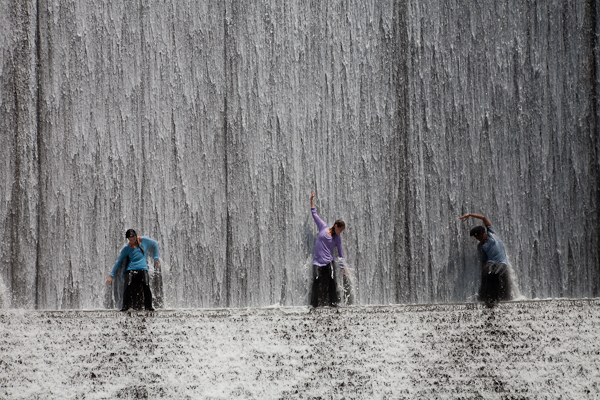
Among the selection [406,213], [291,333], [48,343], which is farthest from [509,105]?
[48,343]

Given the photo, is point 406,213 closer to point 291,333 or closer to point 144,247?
point 291,333

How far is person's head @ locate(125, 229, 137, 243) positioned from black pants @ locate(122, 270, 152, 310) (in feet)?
1.00

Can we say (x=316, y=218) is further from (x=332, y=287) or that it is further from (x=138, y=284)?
(x=138, y=284)

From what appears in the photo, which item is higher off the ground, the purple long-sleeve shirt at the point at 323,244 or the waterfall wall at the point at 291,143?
the waterfall wall at the point at 291,143

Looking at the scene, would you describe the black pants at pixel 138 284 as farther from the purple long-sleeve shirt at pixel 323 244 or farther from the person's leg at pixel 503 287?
the person's leg at pixel 503 287

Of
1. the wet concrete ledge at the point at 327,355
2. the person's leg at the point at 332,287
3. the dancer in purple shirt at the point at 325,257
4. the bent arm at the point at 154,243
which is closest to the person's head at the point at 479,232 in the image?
the wet concrete ledge at the point at 327,355

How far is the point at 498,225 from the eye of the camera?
4.15 meters

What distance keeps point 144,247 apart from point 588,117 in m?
4.37

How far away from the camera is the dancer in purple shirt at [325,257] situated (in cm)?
404

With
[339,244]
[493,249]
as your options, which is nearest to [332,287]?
[339,244]

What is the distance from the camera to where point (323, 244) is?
13.3 ft

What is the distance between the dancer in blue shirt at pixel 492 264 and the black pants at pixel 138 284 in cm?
300

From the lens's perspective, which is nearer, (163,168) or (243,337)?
(243,337)

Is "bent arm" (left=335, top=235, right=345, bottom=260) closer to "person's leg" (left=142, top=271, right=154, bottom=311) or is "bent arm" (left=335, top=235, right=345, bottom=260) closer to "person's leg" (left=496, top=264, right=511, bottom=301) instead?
"person's leg" (left=496, top=264, right=511, bottom=301)
